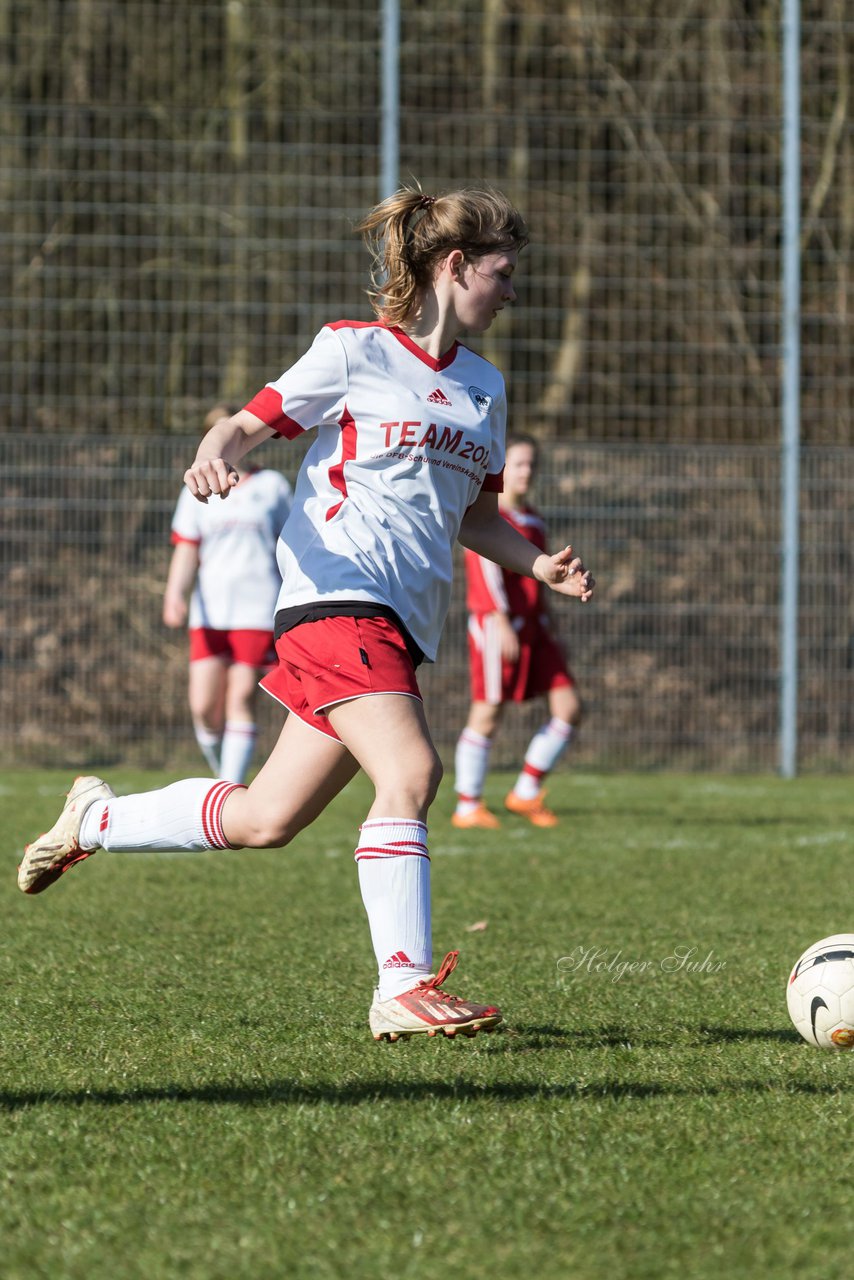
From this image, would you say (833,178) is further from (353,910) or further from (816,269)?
(353,910)

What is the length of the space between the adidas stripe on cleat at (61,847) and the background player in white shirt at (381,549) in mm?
74

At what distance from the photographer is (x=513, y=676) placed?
9.17 metres

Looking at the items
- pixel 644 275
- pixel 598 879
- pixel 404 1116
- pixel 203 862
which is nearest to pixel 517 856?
pixel 598 879

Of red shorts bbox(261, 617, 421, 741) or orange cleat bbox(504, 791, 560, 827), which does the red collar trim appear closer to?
red shorts bbox(261, 617, 421, 741)

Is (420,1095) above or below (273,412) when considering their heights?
below

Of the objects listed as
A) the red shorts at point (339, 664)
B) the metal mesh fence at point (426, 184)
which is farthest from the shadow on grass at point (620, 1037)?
the metal mesh fence at point (426, 184)

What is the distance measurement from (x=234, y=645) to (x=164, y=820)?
4.84 m

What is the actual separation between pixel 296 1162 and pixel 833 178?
11819 mm

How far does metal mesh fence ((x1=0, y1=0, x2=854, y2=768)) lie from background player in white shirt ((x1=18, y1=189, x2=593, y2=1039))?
891 cm

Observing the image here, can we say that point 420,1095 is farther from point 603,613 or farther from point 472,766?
point 603,613

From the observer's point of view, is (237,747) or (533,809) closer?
(237,747)

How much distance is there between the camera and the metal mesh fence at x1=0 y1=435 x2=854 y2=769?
42.0ft

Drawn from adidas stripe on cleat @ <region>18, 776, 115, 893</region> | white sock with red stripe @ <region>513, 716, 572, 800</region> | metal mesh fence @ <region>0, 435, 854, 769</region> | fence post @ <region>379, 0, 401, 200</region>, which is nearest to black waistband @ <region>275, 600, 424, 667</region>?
adidas stripe on cleat @ <region>18, 776, 115, 893</region>
